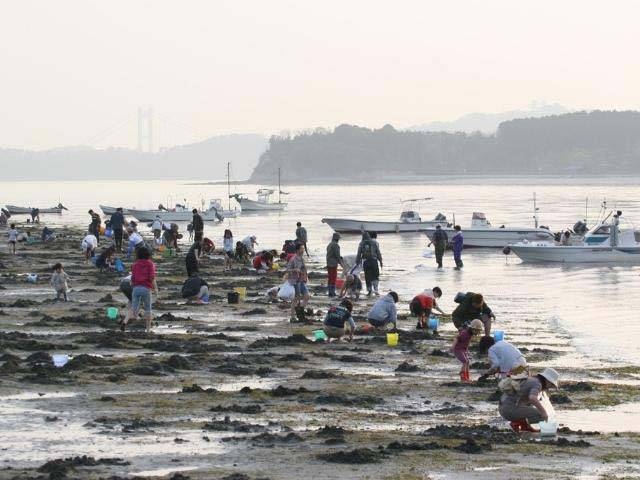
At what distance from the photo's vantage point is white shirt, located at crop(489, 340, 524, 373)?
58.6ft

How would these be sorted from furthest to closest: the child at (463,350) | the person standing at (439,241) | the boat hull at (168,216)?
the boat hull at (168,216)
the person standing at (439,241)
the child at (463,350)

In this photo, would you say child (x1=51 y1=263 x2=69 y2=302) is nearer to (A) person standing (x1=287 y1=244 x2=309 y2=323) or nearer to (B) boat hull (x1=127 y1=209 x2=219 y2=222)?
(A) person standing (x1=287 y1=244 x2=309 y2=323)

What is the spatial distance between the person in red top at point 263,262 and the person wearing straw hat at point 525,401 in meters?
24.9

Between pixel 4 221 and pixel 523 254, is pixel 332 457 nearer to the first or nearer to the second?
pixel 523 254

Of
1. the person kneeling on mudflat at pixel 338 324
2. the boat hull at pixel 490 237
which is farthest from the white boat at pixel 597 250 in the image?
the person kneeling on mudflat at pixel 338 324

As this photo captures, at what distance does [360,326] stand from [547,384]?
404 inches

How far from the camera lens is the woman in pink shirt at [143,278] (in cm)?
2302

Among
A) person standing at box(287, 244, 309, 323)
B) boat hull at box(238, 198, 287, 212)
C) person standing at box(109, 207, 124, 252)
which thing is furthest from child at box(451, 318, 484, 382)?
boat hull at box(238, 198, 287, 212)

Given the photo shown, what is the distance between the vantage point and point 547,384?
15.7m

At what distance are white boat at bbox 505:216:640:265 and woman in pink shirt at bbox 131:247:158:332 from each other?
2929 centimetres

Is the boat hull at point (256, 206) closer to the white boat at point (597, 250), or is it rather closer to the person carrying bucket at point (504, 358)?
the white boat at point (597, 250)

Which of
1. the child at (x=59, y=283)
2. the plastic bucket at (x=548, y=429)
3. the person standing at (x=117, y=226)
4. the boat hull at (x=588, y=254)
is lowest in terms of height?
the boat hull at (x=588, y=254)

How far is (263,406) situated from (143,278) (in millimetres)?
6981

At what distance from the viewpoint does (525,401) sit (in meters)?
15.5
